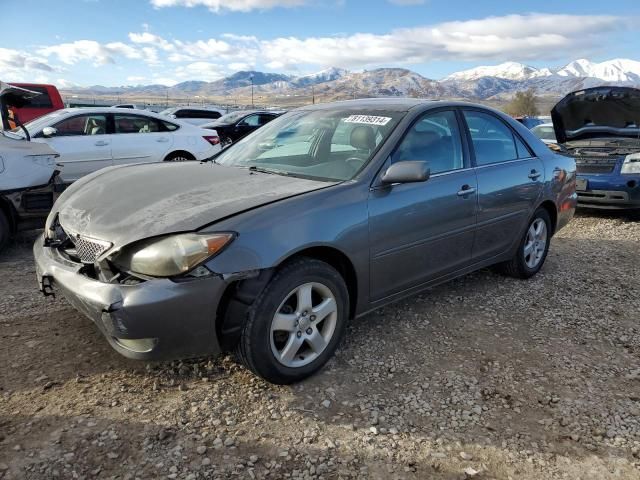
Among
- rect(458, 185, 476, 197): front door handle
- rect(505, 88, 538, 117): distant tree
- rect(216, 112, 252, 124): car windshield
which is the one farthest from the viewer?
rect(505, 88, 538, 117): distant tree

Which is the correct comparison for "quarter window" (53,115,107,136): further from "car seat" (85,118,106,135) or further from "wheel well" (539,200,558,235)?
"wheel well" (539,200,558,235)

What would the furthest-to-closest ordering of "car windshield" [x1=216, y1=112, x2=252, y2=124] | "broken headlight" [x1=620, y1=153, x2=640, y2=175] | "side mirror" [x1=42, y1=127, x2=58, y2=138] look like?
1. "car windshield" [x1=216, y1=112, x2=252, y2=124]
2. "broken headlight" [x1=620, y1=153, x2=640, y2=175]
3. "side mirror" [x1=42, y1=127, x2=58, y2=138]

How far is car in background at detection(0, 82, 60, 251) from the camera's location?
15.3 ft

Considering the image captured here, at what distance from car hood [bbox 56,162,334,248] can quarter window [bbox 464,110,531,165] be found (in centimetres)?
158

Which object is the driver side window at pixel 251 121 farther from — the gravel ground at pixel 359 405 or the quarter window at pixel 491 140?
the gravel ground at pixel 359 405

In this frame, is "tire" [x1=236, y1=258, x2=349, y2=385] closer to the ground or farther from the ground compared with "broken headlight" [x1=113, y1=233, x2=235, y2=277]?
closer to the ground

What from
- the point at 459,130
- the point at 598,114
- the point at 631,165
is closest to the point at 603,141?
the point at 598,114

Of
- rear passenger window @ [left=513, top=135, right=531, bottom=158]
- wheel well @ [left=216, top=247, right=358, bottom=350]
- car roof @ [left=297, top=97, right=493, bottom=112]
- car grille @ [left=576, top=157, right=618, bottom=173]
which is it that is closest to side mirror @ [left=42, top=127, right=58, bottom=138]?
car roof @ [left=297, top=97, right=493, bottom=112]

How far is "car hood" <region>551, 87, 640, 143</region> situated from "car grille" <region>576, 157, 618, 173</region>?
0.73 m

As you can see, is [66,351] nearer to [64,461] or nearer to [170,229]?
[64,461]

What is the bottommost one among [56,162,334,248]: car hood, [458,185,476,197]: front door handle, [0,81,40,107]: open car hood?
[458,185,476,197]: front door handle

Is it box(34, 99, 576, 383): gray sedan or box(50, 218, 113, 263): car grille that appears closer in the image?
box(34, 99, 576, 383): gray sedan

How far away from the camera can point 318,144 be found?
11.7ft

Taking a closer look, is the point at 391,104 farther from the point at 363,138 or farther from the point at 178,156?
the point at 178,156
